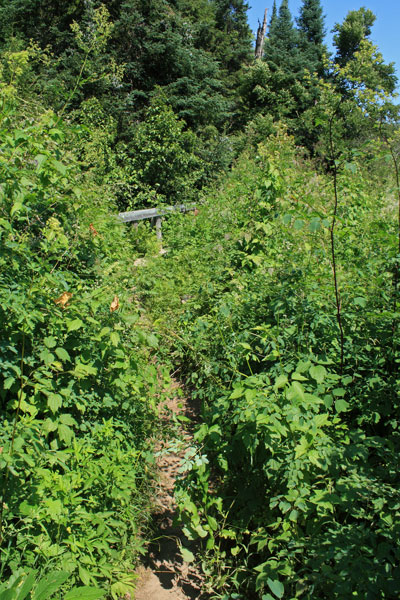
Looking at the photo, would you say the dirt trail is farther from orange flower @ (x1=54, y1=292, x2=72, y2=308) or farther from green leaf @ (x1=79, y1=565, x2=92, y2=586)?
orange flower @ (x1=54, y1=292, x2=72, y2=308)

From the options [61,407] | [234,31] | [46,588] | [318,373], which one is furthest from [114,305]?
[234,31]

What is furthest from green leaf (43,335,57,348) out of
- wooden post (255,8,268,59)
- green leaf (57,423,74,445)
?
wooden post (255,8,268,59)

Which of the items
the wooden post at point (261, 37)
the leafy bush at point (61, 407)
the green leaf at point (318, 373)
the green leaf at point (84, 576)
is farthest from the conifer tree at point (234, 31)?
the green leaf at point (84, 576)

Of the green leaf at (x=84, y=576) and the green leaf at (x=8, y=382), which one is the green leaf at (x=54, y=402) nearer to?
the green leaf at (x=8, y=382)

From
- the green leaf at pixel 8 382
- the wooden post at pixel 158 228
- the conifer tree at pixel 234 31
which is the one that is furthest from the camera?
the conifer tree at pixel 234 31

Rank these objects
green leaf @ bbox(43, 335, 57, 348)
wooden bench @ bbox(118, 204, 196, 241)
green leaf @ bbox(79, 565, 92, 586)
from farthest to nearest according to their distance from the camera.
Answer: wooden bench @ bbox(118, 204, 196, 241)
green leaf @ bbox(43, 335, 57, 348)
green leaf @ bbox(79, 565, 92, 586)

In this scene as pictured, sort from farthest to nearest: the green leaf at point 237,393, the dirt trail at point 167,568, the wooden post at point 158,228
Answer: the wooden post at point 158,228 → the dirt trail at point 167,568 → the green leaf at point 237,393

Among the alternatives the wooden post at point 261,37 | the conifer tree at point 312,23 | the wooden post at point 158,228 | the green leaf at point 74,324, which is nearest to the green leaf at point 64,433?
the green leaf at point 74,324

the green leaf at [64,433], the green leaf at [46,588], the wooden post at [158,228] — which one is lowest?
the green leaf at [64,433]

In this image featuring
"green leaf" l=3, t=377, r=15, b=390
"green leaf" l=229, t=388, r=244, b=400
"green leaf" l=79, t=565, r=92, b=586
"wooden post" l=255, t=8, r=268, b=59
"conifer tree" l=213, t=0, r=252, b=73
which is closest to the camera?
"green leaf" l=79, t=565, r=92, b=586

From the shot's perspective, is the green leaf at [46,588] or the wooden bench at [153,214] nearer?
the green leaf at [46,588]

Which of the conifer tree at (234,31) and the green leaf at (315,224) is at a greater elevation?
the conifer tree at (234,31)

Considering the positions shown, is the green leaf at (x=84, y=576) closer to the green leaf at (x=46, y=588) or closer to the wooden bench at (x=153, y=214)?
the green leaf at (x=46, y=588)

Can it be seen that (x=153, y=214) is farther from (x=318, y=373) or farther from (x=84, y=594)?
(x=84, y=594)
